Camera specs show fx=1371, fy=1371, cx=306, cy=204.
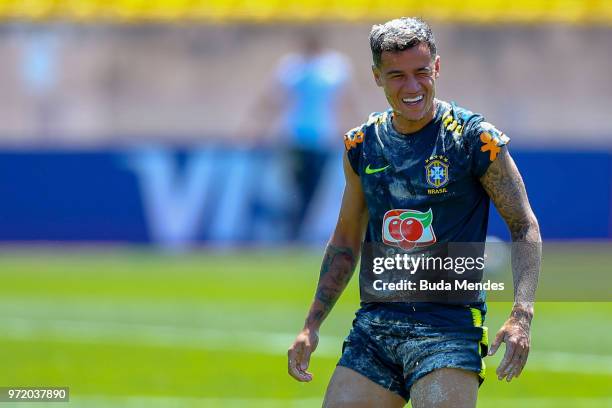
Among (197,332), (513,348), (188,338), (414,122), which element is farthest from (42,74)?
(513,348)

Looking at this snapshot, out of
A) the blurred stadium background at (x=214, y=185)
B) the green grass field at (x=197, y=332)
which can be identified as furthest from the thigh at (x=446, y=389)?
the green grass field at (x=197, y=332)

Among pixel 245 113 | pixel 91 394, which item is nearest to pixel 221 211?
pixel 245 113

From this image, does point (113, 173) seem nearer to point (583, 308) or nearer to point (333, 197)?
point (333, 197)

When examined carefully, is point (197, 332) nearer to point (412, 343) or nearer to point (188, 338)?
point (188, 338)

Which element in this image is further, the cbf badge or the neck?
the neck

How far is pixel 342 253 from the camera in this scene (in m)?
6.34

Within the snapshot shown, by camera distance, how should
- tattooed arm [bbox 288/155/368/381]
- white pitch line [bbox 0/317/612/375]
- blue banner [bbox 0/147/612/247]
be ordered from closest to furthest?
tattooed arm [bbox 288/155/368/381]
white pitch line [bbox 0/317/612/375]
blue banner [bbox 0/147/612/247]

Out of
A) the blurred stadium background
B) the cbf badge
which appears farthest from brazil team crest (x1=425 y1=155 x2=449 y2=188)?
the blurred stadium background

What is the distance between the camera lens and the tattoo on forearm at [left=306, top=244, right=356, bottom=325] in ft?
20.7

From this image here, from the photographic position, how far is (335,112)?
19.0 metres

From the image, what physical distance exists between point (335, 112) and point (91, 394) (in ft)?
32.6

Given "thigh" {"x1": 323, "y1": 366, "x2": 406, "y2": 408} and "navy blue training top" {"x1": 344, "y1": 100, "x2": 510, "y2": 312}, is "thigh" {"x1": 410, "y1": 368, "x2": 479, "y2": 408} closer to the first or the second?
"thigh" {"x1": 323, "y1": 366, "x2": 406, "y2": 408}

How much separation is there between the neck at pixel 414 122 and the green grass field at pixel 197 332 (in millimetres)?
3719

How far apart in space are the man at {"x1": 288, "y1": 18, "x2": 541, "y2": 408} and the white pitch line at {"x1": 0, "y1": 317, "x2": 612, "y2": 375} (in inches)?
204
